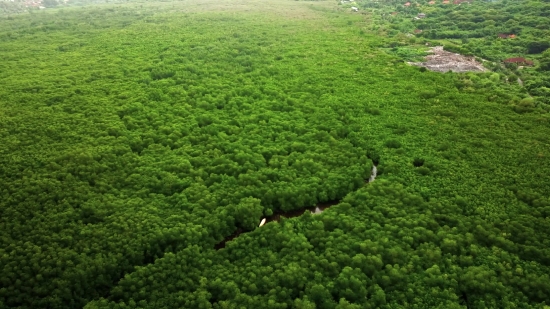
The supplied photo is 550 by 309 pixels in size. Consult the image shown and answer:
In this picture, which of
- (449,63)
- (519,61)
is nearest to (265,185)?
(449,63)

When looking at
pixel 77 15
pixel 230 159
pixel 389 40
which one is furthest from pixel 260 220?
pixel 77 15

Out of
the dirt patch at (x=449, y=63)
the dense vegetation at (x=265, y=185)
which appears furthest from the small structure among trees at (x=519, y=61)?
the dense vegetation at (x=265, y=185)

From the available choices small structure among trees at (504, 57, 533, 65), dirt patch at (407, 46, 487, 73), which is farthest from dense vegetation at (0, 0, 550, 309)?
small structure among trees at (504, 57, 533, 65)

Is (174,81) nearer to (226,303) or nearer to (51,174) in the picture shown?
(51,174)

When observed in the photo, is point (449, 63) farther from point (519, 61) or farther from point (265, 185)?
point (265, 185)

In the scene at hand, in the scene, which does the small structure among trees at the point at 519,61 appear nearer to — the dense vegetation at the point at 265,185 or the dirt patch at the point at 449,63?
the dirt patch at the point at 449,63

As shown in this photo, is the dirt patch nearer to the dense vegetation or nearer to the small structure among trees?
the dense vegetation
